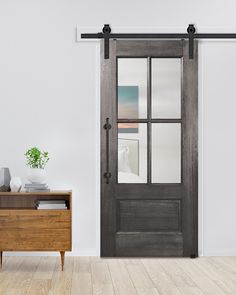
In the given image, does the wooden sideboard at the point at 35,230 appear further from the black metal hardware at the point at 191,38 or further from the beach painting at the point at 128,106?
the black metal hardware at the point at 191,38

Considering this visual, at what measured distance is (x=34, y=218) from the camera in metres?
4.57

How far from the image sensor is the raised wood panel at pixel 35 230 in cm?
456

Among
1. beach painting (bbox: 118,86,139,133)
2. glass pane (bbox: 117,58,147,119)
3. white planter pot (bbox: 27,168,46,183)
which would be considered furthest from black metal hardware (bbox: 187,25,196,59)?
white planter pot (bbox: 27,168,46,183)

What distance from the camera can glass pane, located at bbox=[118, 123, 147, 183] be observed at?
5125 mm

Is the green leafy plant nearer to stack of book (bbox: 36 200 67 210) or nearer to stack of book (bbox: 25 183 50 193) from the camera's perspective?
stack of book (bbox: 25 183 50 193)

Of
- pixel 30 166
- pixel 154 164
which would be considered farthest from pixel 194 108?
pixel 30 166

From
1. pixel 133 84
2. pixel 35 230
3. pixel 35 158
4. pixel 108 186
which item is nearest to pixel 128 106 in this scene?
pixel 133 84

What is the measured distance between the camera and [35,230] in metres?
4.57

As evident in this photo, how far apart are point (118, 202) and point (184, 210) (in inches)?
25.1

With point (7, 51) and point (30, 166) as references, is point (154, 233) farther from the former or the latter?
point (7, 51)

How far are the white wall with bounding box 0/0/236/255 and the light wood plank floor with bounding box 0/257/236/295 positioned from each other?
0.36 metres

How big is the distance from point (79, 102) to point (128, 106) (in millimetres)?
470

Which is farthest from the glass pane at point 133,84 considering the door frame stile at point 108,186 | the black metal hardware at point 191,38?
the black metal hardware at point 191,38

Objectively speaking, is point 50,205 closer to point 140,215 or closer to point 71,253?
point 71,253
